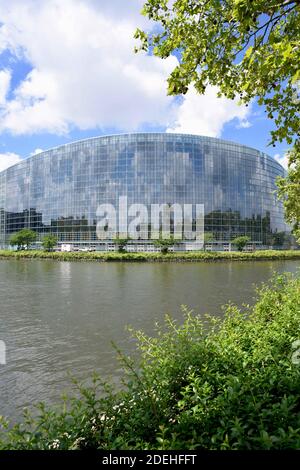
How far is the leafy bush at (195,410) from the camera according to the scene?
11.6 ft

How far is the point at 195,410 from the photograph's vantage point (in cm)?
409

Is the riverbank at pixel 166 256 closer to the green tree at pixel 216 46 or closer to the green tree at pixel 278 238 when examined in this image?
the green tree at pixel 278 238

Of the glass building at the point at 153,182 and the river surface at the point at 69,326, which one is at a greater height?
the glass building at the point at 153,182

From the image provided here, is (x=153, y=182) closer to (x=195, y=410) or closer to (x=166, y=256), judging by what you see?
(x=166, y=256)

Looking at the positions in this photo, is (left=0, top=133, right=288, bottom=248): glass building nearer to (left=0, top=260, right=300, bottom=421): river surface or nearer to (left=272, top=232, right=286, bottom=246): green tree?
→ (left=272, top=232, right=286, bottom=246): green tree

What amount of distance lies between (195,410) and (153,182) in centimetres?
10113

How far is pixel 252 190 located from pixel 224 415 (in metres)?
120

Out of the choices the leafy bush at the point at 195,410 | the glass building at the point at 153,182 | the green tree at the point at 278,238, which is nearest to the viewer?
the leafy bush at the point at 195,410

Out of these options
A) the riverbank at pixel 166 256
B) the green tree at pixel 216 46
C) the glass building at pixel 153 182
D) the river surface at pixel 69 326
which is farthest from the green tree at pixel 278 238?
the green tree at pixel 216 46

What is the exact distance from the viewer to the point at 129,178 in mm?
104500

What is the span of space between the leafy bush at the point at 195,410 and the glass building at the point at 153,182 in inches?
3662

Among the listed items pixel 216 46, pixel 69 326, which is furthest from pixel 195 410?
pixel 69 326

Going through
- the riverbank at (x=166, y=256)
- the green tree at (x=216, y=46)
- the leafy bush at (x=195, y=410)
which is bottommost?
the riverbank at (x=166, y=256)

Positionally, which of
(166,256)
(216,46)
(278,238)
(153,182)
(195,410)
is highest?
(153,182)
